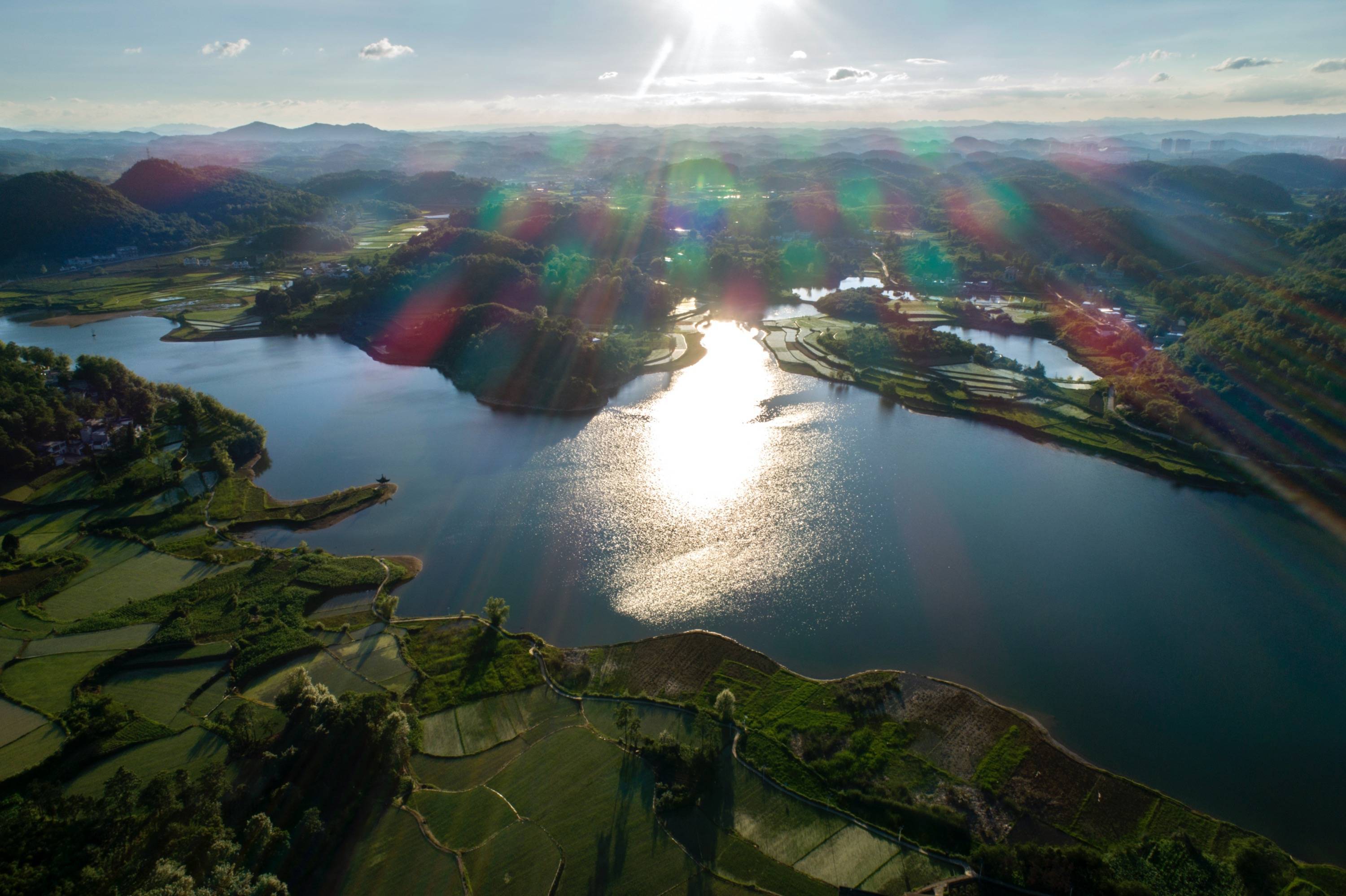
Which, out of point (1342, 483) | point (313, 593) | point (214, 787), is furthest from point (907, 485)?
point (214, 787)

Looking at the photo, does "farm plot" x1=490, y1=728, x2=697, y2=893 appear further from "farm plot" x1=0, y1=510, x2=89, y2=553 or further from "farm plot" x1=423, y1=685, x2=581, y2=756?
"farm plot" x1=0, y1=510, x2=89, y2=553

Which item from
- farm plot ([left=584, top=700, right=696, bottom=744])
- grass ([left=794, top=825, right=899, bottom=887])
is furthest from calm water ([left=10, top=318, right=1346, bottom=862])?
grass ([left=794, top=825, right=899, bottom=887])

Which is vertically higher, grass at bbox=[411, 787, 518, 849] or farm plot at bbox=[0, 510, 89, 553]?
farm plot at bbox=[0, 510, 89, 553]

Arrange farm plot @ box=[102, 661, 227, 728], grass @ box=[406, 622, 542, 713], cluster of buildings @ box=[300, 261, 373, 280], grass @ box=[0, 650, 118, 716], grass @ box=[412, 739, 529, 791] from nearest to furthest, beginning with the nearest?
grass @ box=[412, 739, 529, 791]
farm plot @ box=[102, 661, 227, 728]
grass @ box=[0, 650, 118, 716]
grass @ box=[406, 622, 542, 713]
cluster of buildings @ box=[300, 261, 373, 280]

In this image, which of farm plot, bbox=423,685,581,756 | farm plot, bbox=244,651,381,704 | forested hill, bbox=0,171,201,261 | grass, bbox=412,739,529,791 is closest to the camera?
grass, bbox=412,739,529,791

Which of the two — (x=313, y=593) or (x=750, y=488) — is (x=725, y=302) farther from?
(x=313, y=593)

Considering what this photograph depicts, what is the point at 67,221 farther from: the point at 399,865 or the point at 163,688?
the point at 399,865

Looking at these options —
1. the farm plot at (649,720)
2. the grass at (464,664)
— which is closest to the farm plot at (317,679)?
the grass at (464,664)
